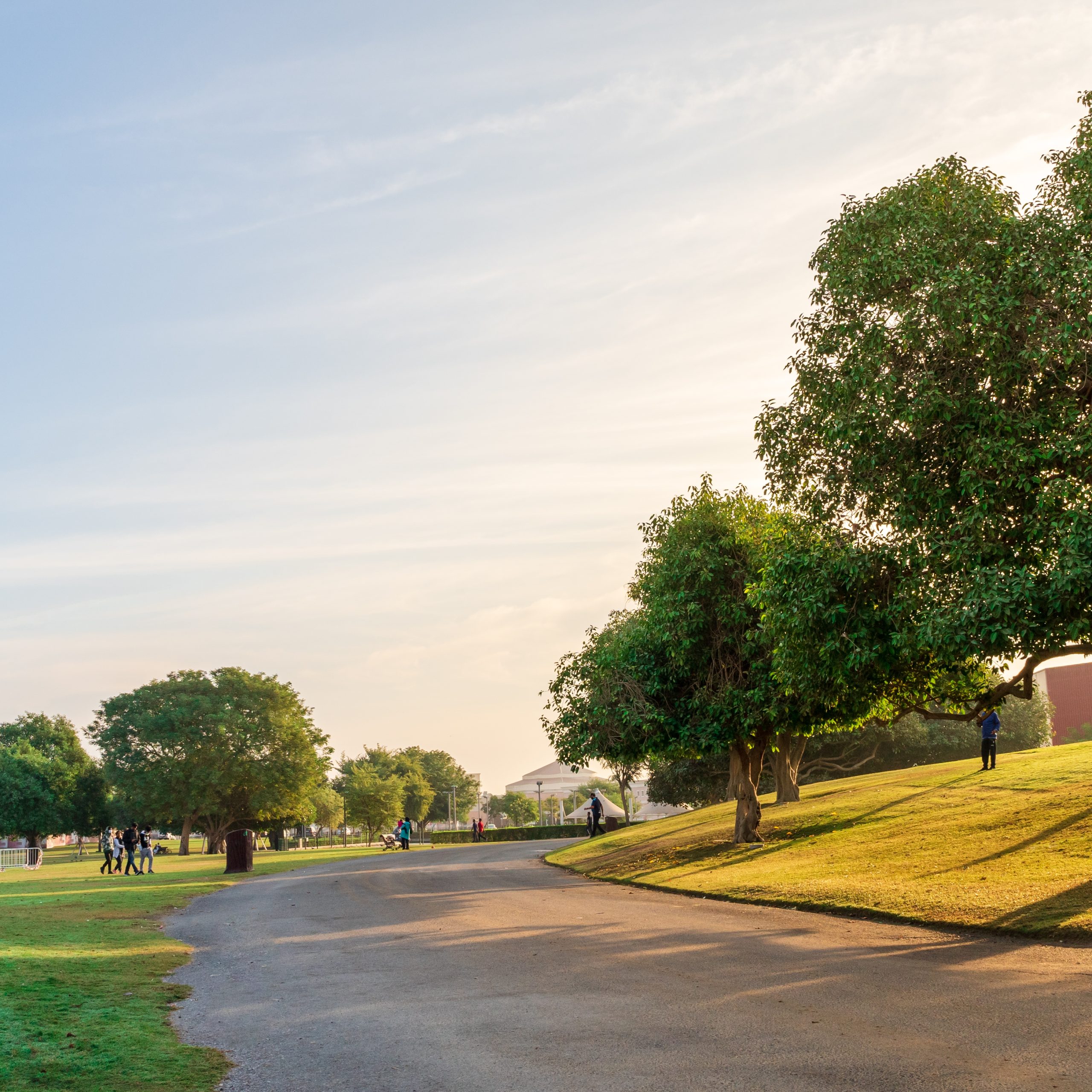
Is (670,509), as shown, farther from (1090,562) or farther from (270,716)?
(270,716)

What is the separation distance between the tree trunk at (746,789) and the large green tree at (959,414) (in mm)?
10302

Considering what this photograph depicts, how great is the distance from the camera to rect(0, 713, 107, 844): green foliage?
78.9 m

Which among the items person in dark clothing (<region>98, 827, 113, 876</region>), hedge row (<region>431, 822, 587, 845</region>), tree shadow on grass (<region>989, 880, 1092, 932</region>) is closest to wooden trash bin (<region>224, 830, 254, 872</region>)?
person in dark clothing (<region>98, 827, 113, 876</region>)

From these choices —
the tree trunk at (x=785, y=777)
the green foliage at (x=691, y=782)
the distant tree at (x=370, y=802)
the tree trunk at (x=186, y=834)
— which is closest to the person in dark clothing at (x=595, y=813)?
the green foliage at (x=691, y=782)

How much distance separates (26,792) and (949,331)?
83.0 metres

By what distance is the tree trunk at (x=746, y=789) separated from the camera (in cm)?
2598

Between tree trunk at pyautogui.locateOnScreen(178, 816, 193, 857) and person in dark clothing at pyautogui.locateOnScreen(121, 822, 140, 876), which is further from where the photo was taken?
tree trunk at pyautogui.locateOnScreen(178, 816, 193, 857)

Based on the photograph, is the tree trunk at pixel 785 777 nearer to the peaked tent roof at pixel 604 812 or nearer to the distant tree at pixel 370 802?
the peaked tent roof at pixel 604 812

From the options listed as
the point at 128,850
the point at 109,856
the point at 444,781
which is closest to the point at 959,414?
the point at 128,850

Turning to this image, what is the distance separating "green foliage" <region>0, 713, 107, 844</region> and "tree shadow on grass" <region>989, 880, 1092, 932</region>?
238 feet

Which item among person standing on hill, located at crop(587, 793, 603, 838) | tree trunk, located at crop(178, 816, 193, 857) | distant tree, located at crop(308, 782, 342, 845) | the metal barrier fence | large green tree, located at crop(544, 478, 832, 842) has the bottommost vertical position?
distant tree, located at crop(308, 782, 342, 845)

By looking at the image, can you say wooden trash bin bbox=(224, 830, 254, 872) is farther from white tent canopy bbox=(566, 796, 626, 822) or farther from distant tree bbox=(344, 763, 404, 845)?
distant tree bbox=(344, 763, 404, 845)

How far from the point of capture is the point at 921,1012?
791 centimetres

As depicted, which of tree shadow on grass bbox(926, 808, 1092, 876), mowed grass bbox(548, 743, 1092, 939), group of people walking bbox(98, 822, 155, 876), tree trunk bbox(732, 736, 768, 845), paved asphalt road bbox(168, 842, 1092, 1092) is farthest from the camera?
group of people walking bbox(98, 822, 155, 876)
